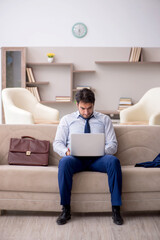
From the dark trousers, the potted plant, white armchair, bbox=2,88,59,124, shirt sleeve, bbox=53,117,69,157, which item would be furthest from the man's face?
the potted plant

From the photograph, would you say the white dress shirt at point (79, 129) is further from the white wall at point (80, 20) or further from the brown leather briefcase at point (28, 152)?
the white wall at point (80, 20)

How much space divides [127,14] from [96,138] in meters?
4.44

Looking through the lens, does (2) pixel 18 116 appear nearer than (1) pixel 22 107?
Yes

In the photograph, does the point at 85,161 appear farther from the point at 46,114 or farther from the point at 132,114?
the point at 132,114

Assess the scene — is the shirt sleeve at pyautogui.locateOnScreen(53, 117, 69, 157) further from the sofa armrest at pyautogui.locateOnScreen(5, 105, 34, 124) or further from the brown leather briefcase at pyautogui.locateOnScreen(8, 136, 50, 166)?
the sofa armrest at pyautogui.locateOnScreen(5, 105, 34, 124)

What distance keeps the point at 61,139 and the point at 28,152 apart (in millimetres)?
292

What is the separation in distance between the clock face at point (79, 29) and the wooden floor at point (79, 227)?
441 centimetres

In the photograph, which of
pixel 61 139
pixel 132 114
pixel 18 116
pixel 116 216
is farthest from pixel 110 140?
pixel 132 114

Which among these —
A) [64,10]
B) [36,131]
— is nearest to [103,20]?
[64,10]

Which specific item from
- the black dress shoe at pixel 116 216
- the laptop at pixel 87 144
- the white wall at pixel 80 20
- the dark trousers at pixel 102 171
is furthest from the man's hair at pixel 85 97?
the white wall at pixel 80 20

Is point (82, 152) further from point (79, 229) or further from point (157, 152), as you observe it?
point (157, 152)

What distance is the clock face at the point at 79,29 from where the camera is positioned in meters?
6.38

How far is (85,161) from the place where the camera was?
8.71ft

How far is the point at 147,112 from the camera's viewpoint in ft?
17.3
